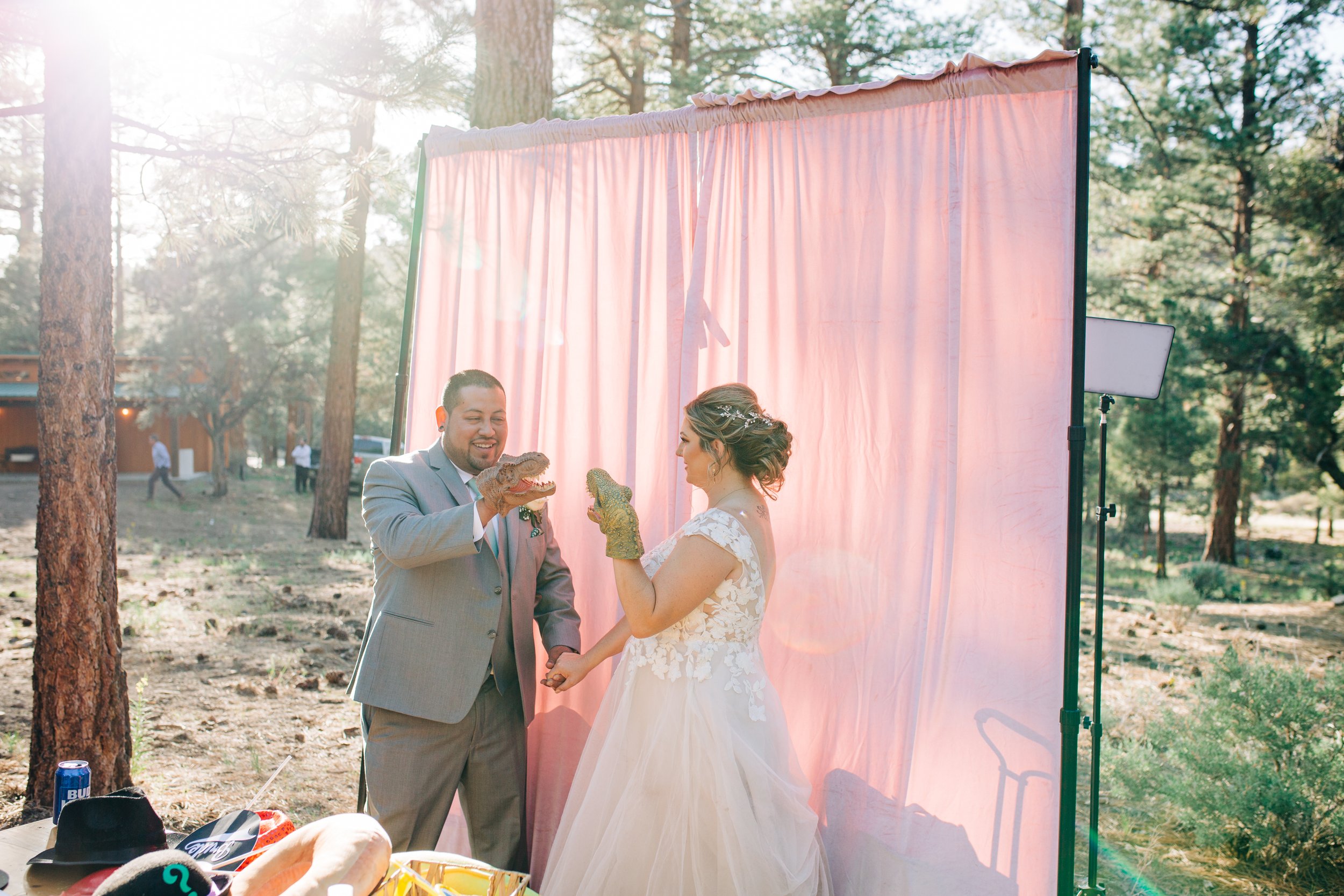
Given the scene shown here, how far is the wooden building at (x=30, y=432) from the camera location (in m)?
23.5

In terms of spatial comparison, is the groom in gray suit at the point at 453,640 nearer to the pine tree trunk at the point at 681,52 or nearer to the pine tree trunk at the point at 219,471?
the pine tree trunk at the point at 681,52

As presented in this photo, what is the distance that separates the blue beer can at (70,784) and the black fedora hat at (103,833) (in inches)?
11.2

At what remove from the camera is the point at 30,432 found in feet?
81.3

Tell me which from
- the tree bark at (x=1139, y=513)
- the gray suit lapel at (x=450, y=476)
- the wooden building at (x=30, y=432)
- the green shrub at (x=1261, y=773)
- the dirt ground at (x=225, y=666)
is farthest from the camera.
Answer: the wooden building at (x=30, y=432)

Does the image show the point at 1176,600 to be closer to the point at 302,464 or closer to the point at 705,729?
the point at 705,729

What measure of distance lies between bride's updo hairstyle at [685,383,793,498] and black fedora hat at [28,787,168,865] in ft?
5.17

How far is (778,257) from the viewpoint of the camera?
290cm

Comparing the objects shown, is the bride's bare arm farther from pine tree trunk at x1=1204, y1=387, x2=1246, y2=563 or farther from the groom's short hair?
pine tree trunk at x1=1204, y1=387, x2=1246, y2=563

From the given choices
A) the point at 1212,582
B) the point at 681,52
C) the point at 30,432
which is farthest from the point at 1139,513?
the point at 30,432

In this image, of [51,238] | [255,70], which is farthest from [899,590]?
[255,70]

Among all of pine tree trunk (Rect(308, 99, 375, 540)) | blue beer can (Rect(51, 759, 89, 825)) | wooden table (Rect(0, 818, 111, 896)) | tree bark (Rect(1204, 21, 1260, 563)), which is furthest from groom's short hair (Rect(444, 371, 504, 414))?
tree bark (Rect(1204, 21, 1260, 563))

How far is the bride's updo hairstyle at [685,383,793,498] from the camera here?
2.53 metres

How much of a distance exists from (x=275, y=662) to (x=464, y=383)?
4.55 m

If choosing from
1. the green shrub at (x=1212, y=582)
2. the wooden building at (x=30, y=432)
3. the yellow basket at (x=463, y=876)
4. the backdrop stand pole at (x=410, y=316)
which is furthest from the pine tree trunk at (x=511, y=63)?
the wooden building at (x=30, y=432)
